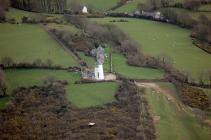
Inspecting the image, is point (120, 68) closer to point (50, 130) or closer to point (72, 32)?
point (72, 32)

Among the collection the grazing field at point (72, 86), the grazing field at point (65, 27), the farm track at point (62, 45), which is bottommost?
the grazing field at point (72, 86)

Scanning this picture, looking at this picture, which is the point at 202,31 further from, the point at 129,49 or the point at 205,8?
the point at 205,8

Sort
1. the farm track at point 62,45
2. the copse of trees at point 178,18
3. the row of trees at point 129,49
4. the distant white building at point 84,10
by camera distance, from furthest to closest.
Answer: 1. the distant white building at point 84,10
2. the copse of trees at point 178,18
3. the farm track at point 62,45
4. the row of trees at point 129,49

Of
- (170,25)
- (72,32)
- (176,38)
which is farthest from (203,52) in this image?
(72,32)

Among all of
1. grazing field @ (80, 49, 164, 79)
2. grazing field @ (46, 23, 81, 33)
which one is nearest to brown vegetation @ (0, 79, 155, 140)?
grazing field @ (80, 49, 164, 79)

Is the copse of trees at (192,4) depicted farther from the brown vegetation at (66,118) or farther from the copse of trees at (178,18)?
the brown vegetation at (66,118)

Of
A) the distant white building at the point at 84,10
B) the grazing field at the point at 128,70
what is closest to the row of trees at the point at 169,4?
the distant white building at the point at 84,10

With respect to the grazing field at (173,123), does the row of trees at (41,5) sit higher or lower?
higher
